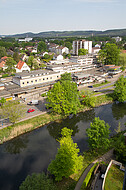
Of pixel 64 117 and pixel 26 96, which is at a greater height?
pixel 26 96

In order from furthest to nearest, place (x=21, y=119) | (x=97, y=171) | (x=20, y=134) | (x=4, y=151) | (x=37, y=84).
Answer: (x=37, y=84) < (x=21, y=119) < (x=20, y=134) < (x=4, y=151) < (x=97, y=171)

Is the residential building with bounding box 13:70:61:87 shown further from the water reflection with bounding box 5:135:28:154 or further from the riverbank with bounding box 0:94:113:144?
the water reflection with bounding box 5:135:28:154

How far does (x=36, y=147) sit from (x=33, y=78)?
3017 cm

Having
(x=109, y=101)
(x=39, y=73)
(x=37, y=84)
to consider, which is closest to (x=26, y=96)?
(x=37, y=84)

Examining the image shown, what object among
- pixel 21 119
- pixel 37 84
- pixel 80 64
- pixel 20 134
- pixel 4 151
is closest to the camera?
pixel 4 151

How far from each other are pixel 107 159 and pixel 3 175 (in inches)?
658

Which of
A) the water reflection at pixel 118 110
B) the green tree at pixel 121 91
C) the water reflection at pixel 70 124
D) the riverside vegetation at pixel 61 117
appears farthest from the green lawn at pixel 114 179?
the green tree at pixel 121 91

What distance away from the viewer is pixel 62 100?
37125 mm

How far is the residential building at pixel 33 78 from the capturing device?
52531 mm

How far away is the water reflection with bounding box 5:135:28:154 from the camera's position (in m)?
29.4

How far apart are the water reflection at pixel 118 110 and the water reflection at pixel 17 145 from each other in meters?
24.5

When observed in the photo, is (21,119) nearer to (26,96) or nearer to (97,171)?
(26,96)

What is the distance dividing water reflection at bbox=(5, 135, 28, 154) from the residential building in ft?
80.3

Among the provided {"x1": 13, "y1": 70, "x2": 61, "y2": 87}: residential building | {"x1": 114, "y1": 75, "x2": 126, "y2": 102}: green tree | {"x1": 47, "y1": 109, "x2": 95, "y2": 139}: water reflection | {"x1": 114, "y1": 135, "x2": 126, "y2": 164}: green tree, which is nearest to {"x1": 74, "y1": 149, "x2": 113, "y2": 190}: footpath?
{"x1": 114, "y1": 135, "x2": 126, "y2": 164}: green tree
